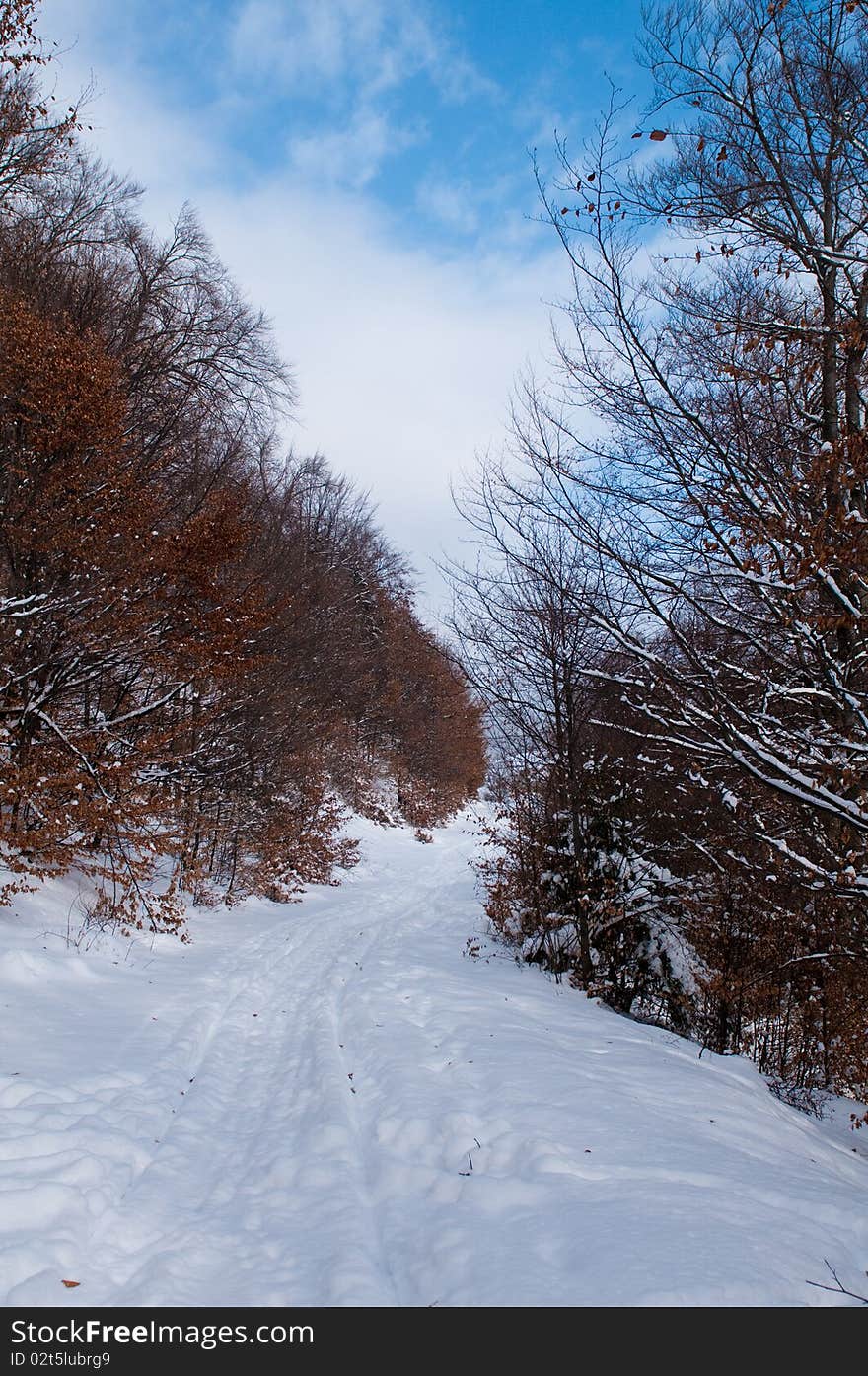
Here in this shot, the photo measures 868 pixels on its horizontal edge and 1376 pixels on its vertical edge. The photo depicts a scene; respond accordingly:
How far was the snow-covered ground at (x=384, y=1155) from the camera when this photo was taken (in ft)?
9.21

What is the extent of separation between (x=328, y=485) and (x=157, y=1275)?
29.1 meters

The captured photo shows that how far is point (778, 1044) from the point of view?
27.9ft

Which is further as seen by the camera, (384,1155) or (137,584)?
(137,584)

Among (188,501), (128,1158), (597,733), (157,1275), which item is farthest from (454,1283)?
(188,501)

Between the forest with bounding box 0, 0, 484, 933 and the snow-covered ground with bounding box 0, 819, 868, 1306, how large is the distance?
1.86 meters

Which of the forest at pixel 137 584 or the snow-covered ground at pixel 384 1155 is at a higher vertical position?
the forest at pixel 137 584

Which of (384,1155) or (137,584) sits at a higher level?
(137,584)

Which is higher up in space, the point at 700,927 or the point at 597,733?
the point at 597,733

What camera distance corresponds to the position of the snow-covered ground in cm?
281

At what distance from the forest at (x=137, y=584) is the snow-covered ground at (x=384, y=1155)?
Answer: 1858mm

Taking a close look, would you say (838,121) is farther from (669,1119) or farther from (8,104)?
(8,104)

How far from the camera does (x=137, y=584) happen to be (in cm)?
817

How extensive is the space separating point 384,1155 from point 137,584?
651 centimetres
